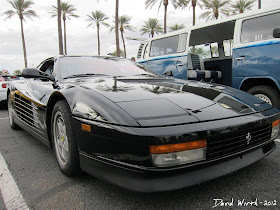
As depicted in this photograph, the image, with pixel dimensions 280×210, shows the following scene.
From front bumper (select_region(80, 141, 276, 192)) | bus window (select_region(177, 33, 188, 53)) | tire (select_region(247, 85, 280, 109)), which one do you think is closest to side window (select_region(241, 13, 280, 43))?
tire (select_region(247, 85, 280, 109))

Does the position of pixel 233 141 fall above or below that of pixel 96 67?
below

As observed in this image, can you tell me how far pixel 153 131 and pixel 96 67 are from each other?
1620 mm

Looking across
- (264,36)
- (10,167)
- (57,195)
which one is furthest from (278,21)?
(10,167)

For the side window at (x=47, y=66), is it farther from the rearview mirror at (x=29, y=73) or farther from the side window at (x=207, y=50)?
the side window at (x=207, y=50)

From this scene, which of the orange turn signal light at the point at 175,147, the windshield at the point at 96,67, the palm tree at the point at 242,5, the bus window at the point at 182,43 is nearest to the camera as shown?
the orange turn signal light at the point at 175,147

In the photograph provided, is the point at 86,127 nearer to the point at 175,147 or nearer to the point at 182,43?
the point at 175,147

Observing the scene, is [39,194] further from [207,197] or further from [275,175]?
[275,175]

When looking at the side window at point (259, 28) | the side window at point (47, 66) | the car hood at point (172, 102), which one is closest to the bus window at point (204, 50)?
the side window at point (259, 28)

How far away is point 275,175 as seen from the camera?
6.13 feet

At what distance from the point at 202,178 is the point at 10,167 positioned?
1901mm

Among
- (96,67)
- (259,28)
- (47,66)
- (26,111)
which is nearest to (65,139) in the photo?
(96,67)

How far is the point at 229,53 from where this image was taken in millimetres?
5766

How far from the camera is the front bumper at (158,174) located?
4.35ft

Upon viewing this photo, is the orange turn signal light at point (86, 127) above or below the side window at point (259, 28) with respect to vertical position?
below
